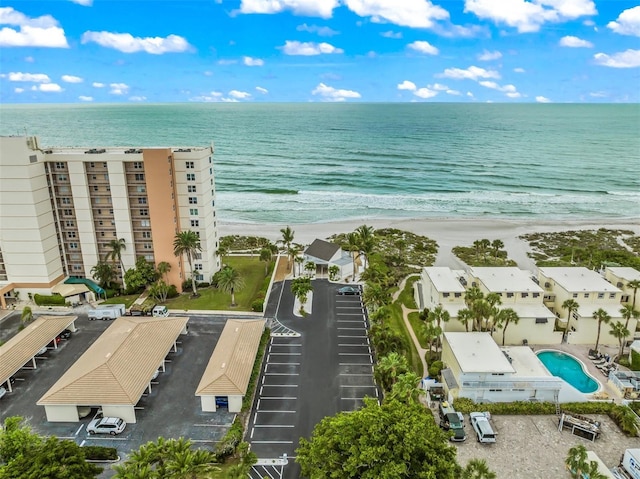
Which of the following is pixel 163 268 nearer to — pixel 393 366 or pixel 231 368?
pixel 231 368

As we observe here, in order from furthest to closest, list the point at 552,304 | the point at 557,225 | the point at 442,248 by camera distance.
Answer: the point at 557,225 < the point at 442,248 < the point at 552,304

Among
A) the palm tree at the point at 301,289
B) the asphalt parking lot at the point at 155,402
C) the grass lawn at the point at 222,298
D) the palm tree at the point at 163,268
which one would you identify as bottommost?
the asphalt parking lot at the point at 155,402

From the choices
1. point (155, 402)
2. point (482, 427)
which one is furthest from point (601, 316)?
point (155, 402)

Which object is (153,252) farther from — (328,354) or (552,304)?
(552,304)

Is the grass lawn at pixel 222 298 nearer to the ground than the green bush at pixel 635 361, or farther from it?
farther from it

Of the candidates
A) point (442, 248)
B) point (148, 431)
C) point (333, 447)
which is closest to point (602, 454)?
point (333, 447)

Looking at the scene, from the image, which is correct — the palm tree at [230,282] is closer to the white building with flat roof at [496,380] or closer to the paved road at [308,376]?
the paved road at [308,376]

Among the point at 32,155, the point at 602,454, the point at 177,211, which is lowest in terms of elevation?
the point at 602,454

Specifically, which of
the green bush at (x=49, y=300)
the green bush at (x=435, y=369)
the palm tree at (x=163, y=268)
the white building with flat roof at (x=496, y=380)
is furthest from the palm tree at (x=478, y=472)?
the green bush at (x=49, y=300)

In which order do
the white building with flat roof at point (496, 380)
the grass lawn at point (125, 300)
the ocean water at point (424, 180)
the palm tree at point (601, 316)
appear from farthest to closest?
1. the ocean water at point (424, 180)
2. the grass lawn at point (125, 300)
3. the palm tree at point (601, 316)
4. the white building with flat roof at point (496, 380)
